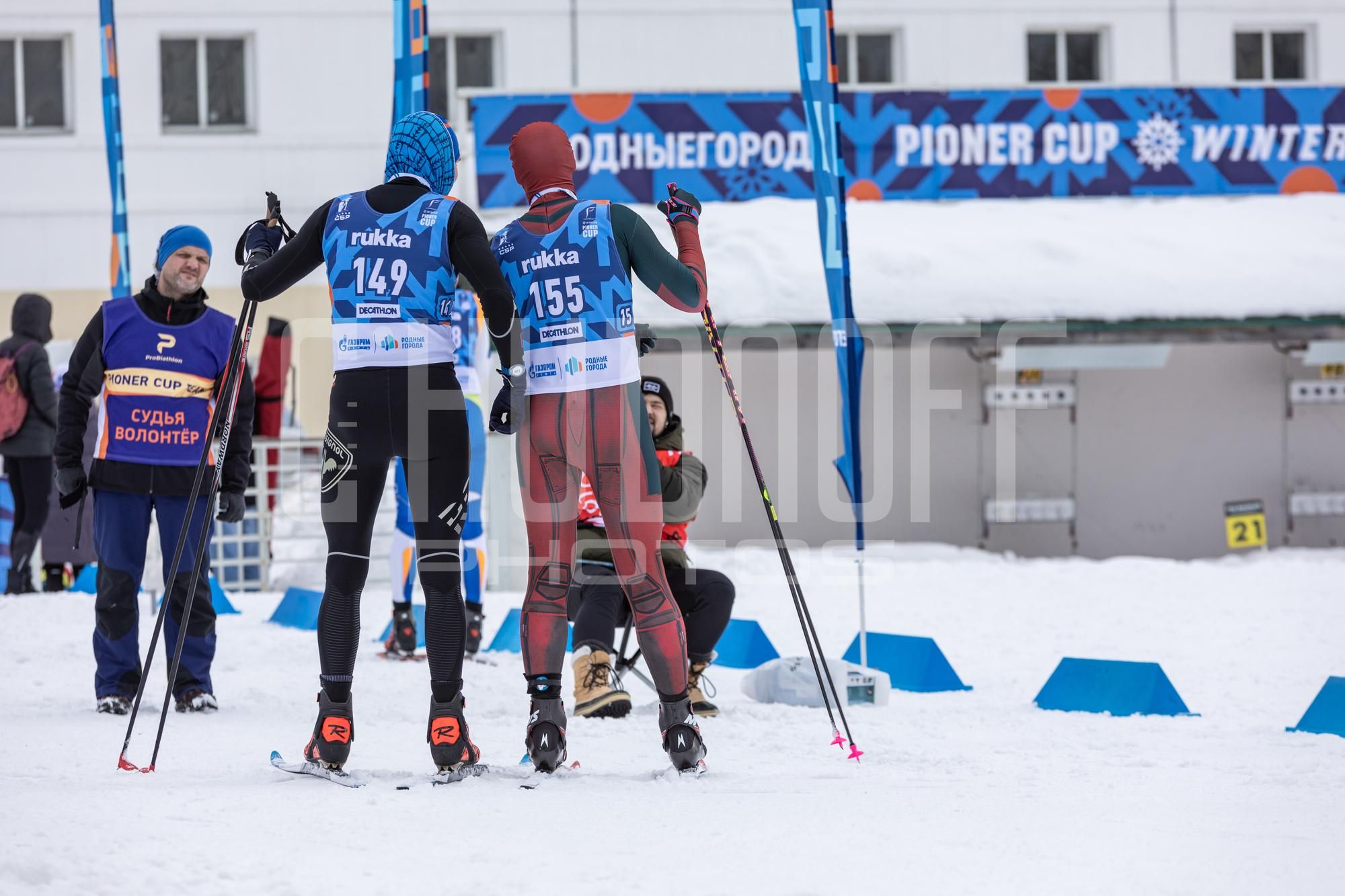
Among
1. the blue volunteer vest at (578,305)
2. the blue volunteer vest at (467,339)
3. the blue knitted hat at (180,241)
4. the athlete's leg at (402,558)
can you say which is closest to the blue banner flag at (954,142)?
the blue volunteer vest at (467,339)

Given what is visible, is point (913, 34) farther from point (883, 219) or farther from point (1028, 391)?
point (1028, 391)

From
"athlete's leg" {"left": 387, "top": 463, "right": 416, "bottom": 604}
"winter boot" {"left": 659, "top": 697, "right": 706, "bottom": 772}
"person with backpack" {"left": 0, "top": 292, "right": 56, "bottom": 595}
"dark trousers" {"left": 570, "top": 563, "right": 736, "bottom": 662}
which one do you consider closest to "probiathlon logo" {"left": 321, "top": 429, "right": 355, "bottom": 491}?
"winter boot" {"left": 659, "top": 697, "right": 706, "bottom": 772}

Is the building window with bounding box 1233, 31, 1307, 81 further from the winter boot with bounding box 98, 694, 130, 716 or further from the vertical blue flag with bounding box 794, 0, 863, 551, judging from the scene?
the winter boot with bounding box 98, 694, 130, 716

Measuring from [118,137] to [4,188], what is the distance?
7176 millimetres

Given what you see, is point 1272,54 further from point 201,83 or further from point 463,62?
point 201,83

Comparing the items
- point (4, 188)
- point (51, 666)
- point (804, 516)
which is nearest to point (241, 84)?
point (4, 188)

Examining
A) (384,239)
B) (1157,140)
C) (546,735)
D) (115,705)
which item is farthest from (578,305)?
(1157,140)

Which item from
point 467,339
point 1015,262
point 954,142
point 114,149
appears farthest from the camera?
point 954,142

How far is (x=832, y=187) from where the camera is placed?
589 centimetres

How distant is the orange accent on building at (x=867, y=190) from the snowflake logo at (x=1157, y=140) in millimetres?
2377

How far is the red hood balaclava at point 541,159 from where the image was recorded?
13.4ft

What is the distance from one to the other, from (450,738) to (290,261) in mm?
1376

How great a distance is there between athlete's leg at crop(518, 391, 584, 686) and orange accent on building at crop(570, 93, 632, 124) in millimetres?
8408

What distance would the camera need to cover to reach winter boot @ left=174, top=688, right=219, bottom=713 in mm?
5113
